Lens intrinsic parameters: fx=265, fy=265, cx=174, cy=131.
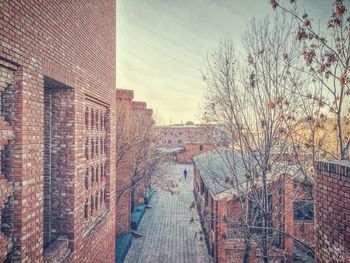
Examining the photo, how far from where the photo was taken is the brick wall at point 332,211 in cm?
338

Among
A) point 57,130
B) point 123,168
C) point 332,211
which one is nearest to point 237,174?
point 123,168

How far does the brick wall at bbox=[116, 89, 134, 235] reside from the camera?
47.3 ft

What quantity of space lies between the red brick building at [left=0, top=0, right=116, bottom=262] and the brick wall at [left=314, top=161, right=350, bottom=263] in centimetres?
421

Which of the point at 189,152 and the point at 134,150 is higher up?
the point at 134,150

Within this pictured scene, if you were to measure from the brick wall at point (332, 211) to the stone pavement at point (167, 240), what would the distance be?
496 cm

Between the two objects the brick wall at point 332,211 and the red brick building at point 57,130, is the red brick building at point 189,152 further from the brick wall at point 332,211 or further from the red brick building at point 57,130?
the brick wall at point 332,211

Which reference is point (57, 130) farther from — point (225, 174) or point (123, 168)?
point (123, 168)

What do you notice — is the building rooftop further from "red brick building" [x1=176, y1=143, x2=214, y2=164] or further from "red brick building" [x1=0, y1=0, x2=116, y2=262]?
"red brick building" [x1=176, y1=143, x2=214, y2=164]

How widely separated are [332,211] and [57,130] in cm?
492

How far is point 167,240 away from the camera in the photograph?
47.9 ft

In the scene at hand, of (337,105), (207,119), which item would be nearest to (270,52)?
(337,105)

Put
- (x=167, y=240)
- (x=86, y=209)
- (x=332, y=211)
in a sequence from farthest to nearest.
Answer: (x=167, y=240)
(x=86, y=209)
(x=332, y=211)

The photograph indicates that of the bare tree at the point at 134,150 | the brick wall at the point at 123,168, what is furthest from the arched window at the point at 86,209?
the brick wall at the point at 123,168

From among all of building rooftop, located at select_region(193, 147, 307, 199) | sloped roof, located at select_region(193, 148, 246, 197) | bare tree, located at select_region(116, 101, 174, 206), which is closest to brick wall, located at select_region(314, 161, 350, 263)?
building rooftop, located at select_region(193, 147, 307, 199)
